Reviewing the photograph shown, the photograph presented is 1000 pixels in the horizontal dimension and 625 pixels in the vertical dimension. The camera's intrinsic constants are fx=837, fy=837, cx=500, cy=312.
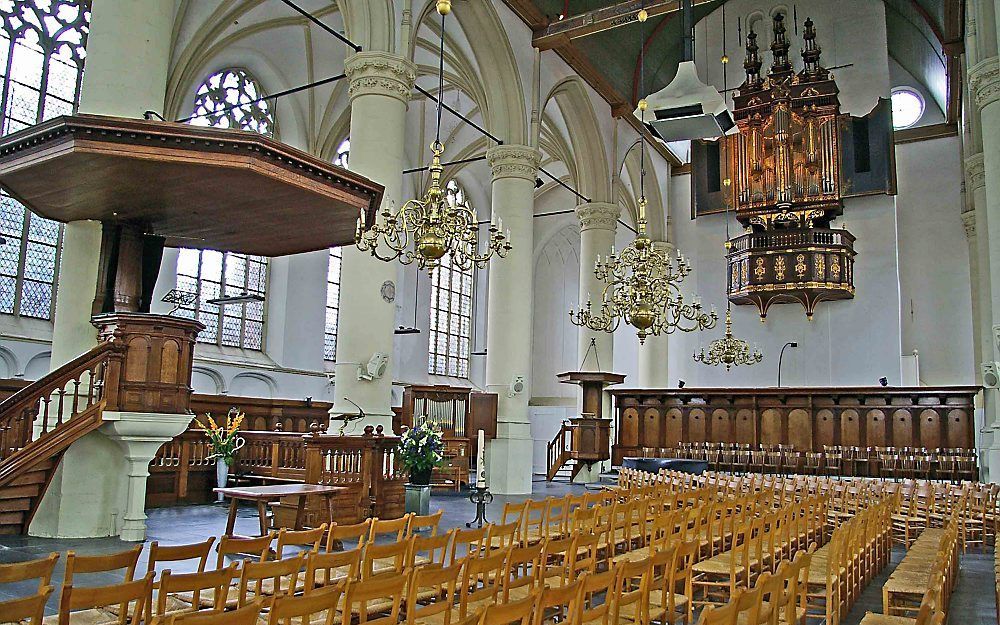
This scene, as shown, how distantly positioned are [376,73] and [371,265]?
2.84m

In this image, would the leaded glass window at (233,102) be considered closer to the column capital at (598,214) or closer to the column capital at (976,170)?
the column capital at (598,214)

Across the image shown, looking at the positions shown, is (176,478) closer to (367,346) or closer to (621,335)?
(367,346)

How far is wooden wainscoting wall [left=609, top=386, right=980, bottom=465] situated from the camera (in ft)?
59.2

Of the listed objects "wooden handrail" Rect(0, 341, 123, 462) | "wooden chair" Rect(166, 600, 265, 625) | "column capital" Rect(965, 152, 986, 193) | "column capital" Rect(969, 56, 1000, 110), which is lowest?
"wooden chair" Rect(166, 600, 265, 625)

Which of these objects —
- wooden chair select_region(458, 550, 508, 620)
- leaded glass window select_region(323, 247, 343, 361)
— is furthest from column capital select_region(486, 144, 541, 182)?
wooden chair select_region(458, 550, 508, 620)

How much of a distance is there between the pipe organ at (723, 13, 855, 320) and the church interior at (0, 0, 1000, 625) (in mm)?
76

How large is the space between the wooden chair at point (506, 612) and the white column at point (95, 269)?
6.06 m

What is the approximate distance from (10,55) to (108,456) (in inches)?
383

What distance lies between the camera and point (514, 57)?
1639 centimetres

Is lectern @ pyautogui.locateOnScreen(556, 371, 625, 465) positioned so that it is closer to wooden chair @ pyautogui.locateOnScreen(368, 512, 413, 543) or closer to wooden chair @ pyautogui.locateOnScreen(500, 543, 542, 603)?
wooden chair @ pyautogui.locateOnScreen(368, 512, 413, 543)

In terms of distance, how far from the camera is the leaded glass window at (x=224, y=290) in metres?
17.7

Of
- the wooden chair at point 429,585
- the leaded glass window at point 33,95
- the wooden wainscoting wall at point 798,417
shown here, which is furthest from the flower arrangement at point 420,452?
the wooden wainscoting wall at point 798,417

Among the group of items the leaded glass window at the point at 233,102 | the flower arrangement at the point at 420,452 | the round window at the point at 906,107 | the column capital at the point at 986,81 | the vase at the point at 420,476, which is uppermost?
the round window at the point at 906,107

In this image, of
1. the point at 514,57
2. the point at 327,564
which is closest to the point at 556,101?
the point at 514,57
